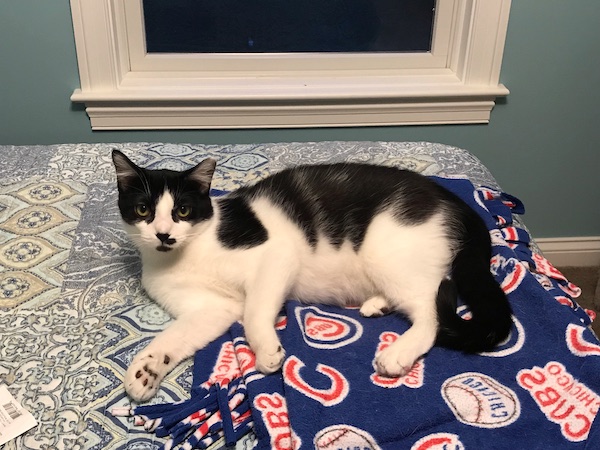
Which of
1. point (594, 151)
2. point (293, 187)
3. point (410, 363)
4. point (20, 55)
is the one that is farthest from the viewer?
point (594, 151)

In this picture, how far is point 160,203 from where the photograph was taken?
113 cm

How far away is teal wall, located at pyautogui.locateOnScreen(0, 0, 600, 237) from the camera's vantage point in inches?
76.7

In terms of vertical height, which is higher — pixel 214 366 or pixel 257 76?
pixel 257 76

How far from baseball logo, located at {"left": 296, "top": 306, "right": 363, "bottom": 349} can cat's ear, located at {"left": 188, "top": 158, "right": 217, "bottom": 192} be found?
336mm

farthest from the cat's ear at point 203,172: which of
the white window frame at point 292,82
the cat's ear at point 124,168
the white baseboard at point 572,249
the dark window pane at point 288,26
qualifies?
the white baseboard at point 572,249

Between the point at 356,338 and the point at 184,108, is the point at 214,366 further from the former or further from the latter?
the point at 184,108

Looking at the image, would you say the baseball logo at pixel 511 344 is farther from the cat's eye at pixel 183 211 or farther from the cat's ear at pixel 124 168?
the cat's ear at pixel 124 168

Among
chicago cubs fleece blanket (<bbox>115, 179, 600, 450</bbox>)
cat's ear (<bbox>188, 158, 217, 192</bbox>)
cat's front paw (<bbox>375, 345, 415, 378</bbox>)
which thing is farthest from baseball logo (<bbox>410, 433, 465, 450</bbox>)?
cat's ear (<bbox>188, 158, 217, 192</bbox>)

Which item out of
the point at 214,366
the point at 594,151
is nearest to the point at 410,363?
the point at 214,366

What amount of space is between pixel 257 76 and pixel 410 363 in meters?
1.50

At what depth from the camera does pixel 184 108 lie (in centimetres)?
206

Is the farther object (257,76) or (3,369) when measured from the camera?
(257,76)

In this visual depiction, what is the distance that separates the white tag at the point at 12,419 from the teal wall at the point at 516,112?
1342 millimetres

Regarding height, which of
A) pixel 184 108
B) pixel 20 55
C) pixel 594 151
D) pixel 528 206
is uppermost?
pixel 20 55
